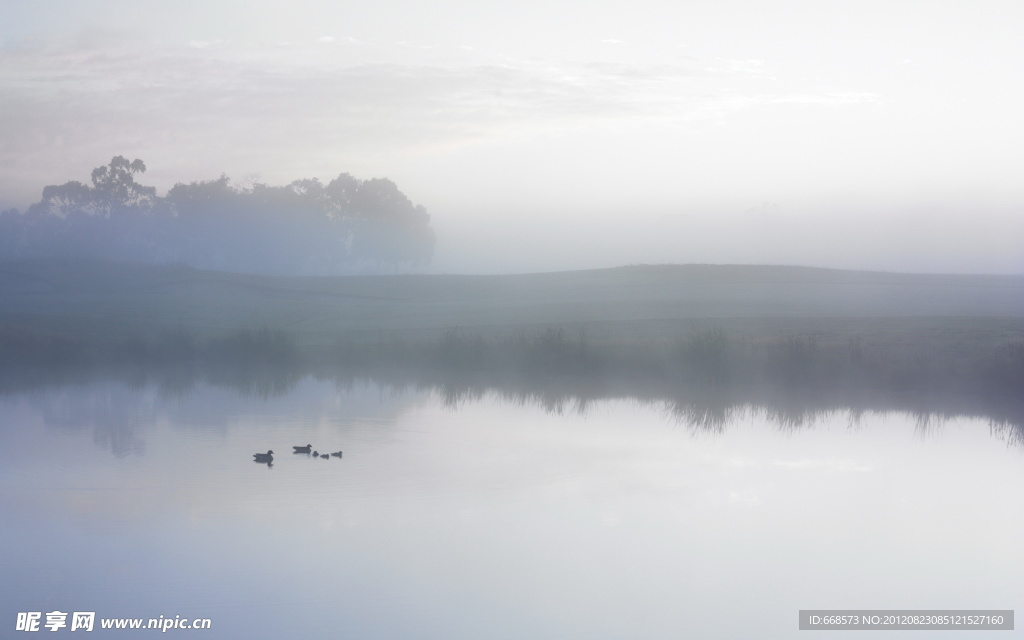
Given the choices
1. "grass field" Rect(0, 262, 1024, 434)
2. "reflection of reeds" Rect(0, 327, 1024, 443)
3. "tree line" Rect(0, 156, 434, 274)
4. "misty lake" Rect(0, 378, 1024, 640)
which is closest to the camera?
"misty lake" Rect(0, 378, 1024, 640)

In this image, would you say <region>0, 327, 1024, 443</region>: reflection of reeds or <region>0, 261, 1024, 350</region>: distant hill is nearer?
<region>0, 327, 1024, 443</region>: reflection of reeds

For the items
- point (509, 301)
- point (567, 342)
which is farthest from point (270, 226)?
point (567, 342)

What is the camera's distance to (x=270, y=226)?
163ft

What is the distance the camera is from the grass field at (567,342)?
15.8m

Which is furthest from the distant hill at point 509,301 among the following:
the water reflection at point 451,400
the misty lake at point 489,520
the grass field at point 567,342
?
the misty lake at point 489,520

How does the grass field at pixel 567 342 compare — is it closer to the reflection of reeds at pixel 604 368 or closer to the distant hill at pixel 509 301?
the reflection of reeds at pixel 604 368

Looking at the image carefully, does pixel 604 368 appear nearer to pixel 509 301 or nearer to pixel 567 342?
pixel 567 342

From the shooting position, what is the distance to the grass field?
51.8ft

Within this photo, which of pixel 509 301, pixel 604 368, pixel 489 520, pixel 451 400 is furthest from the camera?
pixel 509 301

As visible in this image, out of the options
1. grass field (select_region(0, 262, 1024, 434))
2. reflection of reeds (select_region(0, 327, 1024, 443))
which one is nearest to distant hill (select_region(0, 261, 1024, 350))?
grass field (select_region(0, 262, 1024, 434))

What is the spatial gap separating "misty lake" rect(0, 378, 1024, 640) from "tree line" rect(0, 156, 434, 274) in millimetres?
33430

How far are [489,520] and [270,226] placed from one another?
44453 mm

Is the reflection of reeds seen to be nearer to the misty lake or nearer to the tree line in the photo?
the misty lake

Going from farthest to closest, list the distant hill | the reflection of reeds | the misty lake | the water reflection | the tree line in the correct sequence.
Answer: the tree line
the distant hill
the reflection of reeds
the water reflection
the misty lake
